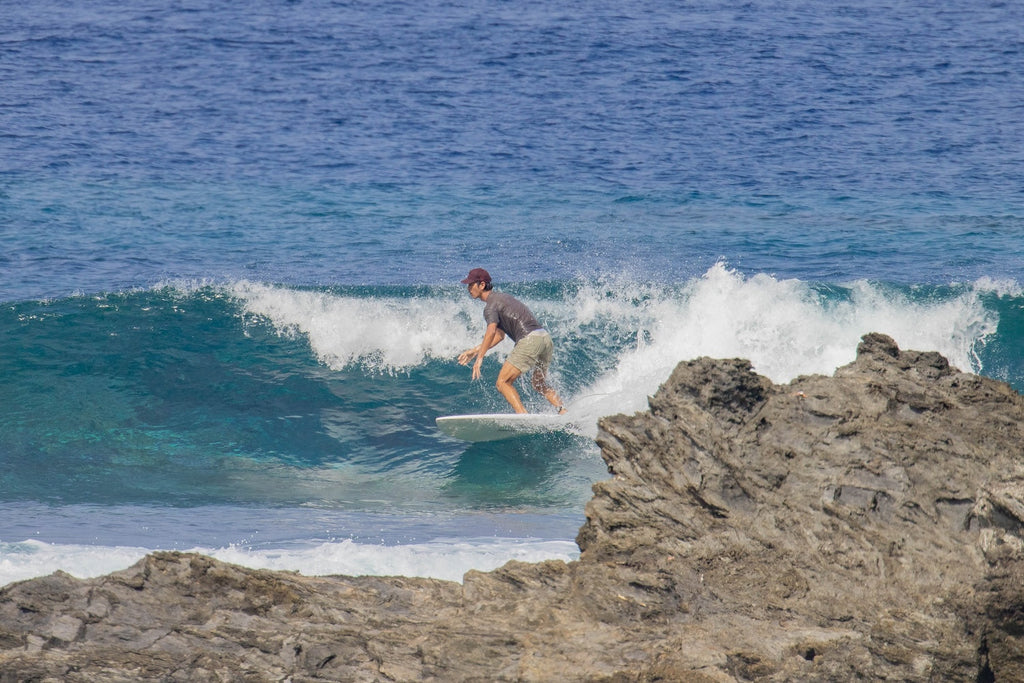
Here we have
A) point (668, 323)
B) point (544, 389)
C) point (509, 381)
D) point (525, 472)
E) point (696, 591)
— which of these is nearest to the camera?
point (696, 591)

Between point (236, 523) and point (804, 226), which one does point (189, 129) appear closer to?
point (804, 226)

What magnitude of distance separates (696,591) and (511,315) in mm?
6173

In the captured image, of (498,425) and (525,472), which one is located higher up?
(498,425)

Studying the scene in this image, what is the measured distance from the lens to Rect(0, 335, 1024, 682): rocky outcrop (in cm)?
432

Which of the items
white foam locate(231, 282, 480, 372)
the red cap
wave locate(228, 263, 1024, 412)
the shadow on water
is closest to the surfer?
the red cap

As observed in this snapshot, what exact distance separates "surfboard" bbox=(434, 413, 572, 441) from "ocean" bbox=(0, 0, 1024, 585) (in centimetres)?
14

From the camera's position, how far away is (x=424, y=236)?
19.2 metres

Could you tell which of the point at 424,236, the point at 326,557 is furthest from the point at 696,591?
the point at 424,236

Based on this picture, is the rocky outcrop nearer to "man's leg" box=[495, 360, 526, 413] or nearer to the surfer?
the surfer

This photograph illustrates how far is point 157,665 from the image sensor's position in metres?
4.36

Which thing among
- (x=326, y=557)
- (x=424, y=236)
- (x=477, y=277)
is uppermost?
(x=424, y=236)

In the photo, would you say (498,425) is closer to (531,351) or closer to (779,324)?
(531,351)

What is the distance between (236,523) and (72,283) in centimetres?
846

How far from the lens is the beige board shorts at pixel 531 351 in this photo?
1055cm
